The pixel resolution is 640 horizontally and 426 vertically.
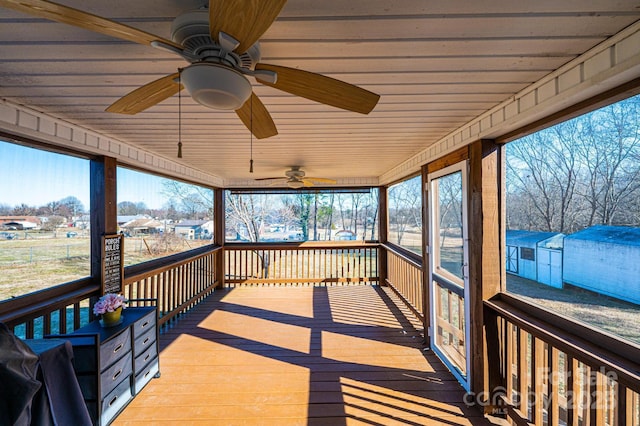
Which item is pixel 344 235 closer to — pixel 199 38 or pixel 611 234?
pixel 611 234

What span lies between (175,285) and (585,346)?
14.8 ft

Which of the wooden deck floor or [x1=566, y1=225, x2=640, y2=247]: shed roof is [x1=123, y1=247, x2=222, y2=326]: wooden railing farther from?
[x1=566, y1=225, x2=640, y2=247]: shed roof

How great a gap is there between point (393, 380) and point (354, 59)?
8.85 feet

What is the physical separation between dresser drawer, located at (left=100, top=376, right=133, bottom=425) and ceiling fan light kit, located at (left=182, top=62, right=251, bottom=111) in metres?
2.28

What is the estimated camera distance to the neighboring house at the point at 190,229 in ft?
14.9

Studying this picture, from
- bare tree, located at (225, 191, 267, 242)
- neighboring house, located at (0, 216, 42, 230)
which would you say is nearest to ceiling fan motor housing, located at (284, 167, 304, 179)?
bare tree, located at (225, 191, 267, 242)

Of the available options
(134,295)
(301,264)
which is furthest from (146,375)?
(301,264)

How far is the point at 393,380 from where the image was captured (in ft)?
8.41

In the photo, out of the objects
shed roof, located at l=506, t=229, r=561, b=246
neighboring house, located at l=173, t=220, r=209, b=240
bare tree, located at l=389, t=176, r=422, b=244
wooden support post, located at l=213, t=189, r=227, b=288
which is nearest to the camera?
shed roof, located at l=506, t=229, r=561, b=246

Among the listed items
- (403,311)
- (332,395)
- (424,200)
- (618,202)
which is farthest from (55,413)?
(403,311)

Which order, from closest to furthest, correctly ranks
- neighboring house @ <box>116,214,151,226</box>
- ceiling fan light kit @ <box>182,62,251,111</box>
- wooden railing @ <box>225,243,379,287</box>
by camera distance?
Answer: ceiling fan light kit @ <box>182,62,251,111</box> → neighboring house @ <box>116,214,151,226</box> → wooden railing @ <box>225,243,379,287</box>

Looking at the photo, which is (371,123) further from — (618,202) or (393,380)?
(393,380)

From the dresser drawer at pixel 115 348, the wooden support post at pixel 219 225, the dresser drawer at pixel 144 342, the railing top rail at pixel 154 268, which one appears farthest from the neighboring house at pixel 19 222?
the wooden support post at pixel 219 225

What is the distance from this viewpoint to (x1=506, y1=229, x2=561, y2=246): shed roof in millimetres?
1749
